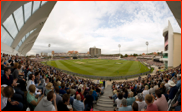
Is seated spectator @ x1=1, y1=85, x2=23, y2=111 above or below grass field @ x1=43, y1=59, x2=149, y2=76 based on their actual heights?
above

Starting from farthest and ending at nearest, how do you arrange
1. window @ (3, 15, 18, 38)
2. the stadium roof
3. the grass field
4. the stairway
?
the grass field
window @ (3, 15, 18, 38)
the stadium roof
the stairway

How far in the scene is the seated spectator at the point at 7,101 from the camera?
79.6 inches

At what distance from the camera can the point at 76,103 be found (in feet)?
10.5

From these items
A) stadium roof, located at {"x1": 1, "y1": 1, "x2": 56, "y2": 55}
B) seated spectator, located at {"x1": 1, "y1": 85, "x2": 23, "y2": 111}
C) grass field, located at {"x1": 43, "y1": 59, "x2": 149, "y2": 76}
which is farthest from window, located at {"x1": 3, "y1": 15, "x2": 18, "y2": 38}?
grass field, located at {"x1": 43, "y1": 59, "x2": 149, "y2": 76}

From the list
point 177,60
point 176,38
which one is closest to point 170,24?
point 176,38

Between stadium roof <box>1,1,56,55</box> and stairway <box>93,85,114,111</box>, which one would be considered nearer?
stairway <box>93,85,114,111</box>

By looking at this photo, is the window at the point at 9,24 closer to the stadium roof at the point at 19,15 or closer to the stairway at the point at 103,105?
the stadium roof at the point at 19,15

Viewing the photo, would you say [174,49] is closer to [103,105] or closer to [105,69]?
[105,69]

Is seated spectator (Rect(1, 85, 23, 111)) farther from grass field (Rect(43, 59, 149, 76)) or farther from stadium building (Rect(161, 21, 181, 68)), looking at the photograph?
stadium building (Rect(161, 21, 181, 68))

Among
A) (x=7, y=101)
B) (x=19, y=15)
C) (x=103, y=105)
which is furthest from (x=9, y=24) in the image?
(x=103, y=105)

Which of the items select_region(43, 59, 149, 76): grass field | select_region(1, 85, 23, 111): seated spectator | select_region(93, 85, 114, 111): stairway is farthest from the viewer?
select_region(43, 59, 149, 76): grass field

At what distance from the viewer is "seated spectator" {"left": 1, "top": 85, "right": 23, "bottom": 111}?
202 centimetres

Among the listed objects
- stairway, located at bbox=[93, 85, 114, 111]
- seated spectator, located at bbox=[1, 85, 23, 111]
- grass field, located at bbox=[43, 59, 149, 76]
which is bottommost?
grass field, located at bbox=[43, 59, 149, 76]

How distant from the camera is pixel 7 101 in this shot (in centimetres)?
220
